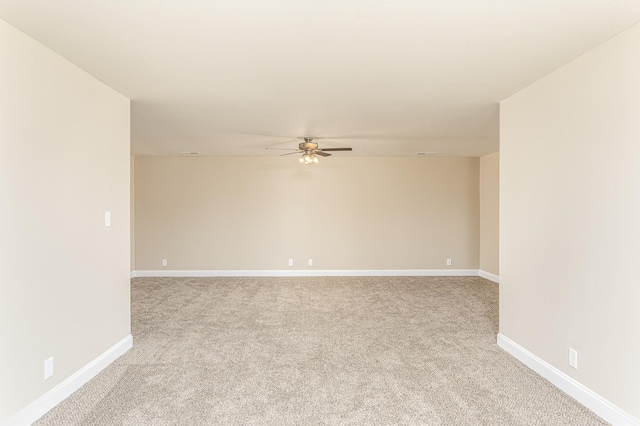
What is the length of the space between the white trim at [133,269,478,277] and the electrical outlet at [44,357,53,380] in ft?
15.7

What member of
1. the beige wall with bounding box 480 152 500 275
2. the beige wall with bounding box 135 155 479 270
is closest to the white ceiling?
the beige wall with bounding box 480 152 500 275

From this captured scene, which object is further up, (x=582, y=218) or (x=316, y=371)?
(x=582, y=218)

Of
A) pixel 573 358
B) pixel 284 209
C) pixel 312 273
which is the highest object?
pixel 284 209

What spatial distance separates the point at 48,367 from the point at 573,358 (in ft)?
12.0

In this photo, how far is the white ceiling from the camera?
190 cm

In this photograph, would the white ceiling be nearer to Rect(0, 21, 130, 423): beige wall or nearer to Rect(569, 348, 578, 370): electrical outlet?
Rect(0, 21, 130, 423): beige wall

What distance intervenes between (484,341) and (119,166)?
13.0 feet

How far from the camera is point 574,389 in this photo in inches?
100

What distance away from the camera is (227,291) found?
5.93 m

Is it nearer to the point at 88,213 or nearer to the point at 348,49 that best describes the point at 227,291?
the point at 88,213

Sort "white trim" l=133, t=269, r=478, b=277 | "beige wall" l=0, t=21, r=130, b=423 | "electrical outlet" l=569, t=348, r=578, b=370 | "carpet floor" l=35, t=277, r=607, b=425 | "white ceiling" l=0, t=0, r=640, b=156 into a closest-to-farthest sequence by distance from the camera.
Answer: "white ceiling" l=0, t=0, r=640, b=156 → "beige wall" l=0, t=21, r=130, b=423 → "carpet floor" l=35, t=277, r=607, b=425 → "electrical outlet" l=569, t=348, r=578, b=370 → "white trim" l=133, t=269, r=478, b=277

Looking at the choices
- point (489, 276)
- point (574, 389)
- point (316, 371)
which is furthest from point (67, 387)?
point (489, 276)

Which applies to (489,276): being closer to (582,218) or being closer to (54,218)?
(582,218)

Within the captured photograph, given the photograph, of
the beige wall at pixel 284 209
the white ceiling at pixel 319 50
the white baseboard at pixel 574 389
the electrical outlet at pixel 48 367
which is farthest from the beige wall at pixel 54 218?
the beige wall at pixel 284 209
